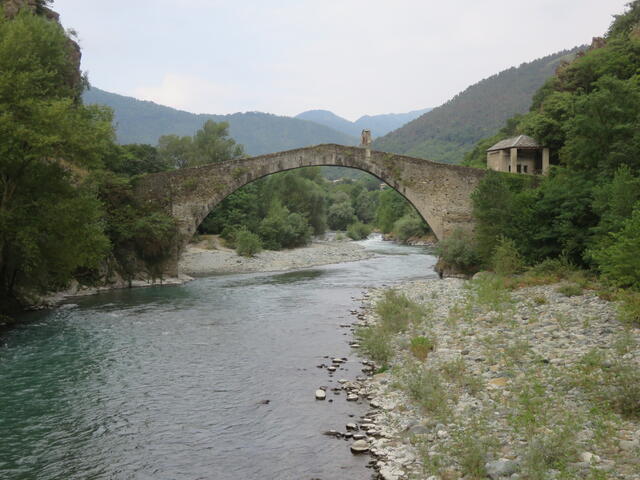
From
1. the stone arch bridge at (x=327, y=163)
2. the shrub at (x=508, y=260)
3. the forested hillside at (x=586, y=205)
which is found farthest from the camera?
the stone arch bridge at (x=327, y=163)

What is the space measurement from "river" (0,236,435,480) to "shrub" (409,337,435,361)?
1.13 m

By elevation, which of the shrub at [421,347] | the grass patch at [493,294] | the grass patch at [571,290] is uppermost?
the grass patch at [571,290]

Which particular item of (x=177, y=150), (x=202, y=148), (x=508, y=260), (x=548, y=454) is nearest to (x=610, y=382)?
(x=548, y=454)

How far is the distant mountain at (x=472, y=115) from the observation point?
10381cm

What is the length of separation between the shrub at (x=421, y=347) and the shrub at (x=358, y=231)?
155ft

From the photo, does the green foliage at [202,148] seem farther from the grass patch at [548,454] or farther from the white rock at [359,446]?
the grass patch at [548,454]

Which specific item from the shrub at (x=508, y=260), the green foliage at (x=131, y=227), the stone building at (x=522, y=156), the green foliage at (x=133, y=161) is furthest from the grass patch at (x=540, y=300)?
the green foliage at (x=133, y=161)

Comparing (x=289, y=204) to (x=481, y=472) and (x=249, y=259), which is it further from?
(x=481, y=472)

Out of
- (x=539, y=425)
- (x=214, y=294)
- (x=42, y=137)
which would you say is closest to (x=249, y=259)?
(x=214, y=294)

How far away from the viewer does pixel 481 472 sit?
16.3 ft

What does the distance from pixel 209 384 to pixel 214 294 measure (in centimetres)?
1018

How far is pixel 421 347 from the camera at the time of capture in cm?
955

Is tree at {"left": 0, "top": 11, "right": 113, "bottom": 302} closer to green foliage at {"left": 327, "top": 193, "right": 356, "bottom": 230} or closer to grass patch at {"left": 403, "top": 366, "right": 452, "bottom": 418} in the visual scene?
grass patch at {"left": 403, "top": 366, "right": 452, "bottom": 418}

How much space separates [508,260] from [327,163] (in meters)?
10.5
